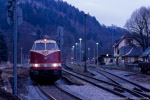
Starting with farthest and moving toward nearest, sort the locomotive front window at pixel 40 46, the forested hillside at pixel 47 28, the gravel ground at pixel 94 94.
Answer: the forested hillside at pixel 47 28
the locomotive front window at pixel 40 46
the gravel ground at pixel 94 94

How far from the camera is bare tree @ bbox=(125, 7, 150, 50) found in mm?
53831

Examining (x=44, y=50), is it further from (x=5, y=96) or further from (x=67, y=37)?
(x=67, y=37)

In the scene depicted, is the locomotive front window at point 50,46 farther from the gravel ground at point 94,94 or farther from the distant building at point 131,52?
the distant building at point 131,52

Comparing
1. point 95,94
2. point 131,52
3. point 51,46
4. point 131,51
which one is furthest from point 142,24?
point 95,94

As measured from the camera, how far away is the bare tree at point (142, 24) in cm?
5383

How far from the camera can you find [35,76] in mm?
16812

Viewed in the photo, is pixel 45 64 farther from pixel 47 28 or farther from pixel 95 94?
pixel 47 28

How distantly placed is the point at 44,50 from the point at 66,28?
140106 mm

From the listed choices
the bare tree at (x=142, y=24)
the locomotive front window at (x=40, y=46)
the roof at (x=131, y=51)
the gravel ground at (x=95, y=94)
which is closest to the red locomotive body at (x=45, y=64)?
the locomotive front window at (x=40, y=46)

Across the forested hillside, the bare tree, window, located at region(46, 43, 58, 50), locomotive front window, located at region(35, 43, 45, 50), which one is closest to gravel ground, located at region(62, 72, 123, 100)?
window, located at region(46, 43, 58, 50)

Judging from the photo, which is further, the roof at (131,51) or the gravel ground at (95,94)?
the roof at (131,51)

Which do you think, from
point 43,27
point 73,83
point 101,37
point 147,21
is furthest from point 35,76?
point 101,37

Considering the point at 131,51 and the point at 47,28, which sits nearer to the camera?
the point at 131,51

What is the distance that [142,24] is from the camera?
54.2 metres
